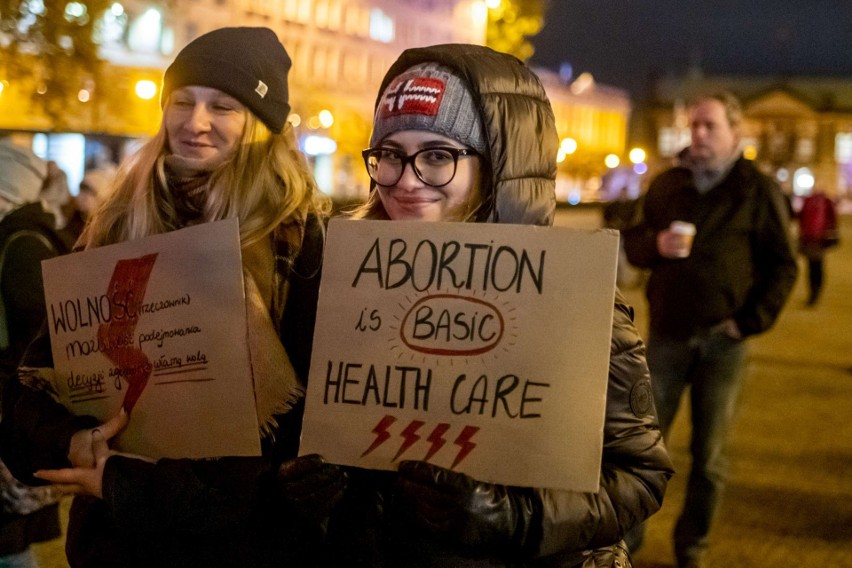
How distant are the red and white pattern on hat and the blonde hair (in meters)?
0.37

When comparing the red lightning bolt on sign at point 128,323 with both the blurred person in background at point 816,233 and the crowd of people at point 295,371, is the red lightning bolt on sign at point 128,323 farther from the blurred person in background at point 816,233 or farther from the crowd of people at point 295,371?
the blurred person in background at point 816,233

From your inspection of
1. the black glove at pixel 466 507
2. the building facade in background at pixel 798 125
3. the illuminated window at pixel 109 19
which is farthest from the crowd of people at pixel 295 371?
the building facade in background at pixel 798 125

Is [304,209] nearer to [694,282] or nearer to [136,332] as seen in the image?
[136,332]

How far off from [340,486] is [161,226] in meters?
0.86

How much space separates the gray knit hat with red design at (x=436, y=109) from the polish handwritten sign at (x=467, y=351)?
30 centimetres

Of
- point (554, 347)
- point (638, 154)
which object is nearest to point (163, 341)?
point (554, 347)

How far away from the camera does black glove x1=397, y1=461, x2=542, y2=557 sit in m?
1.82

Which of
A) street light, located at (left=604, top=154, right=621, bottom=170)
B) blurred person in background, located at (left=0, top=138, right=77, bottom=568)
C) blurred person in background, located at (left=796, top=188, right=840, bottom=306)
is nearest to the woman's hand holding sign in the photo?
blurred person in background, located at (left=0, top=138, right=77, bottom=568)

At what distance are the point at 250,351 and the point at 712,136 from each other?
3.43 meters

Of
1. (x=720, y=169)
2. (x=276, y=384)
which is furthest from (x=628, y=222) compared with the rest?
(x=276, y=384)

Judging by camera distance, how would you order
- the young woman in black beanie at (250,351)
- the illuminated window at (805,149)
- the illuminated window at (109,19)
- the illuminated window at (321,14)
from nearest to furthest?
the young woman in black beanie at (250,351), the illuminated window at (109,19), the illuminated window at (321,14), the illuminated window at (805,149)

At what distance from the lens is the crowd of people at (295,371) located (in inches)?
76.4

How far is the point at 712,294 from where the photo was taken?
15.7ft

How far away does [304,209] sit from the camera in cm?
243
